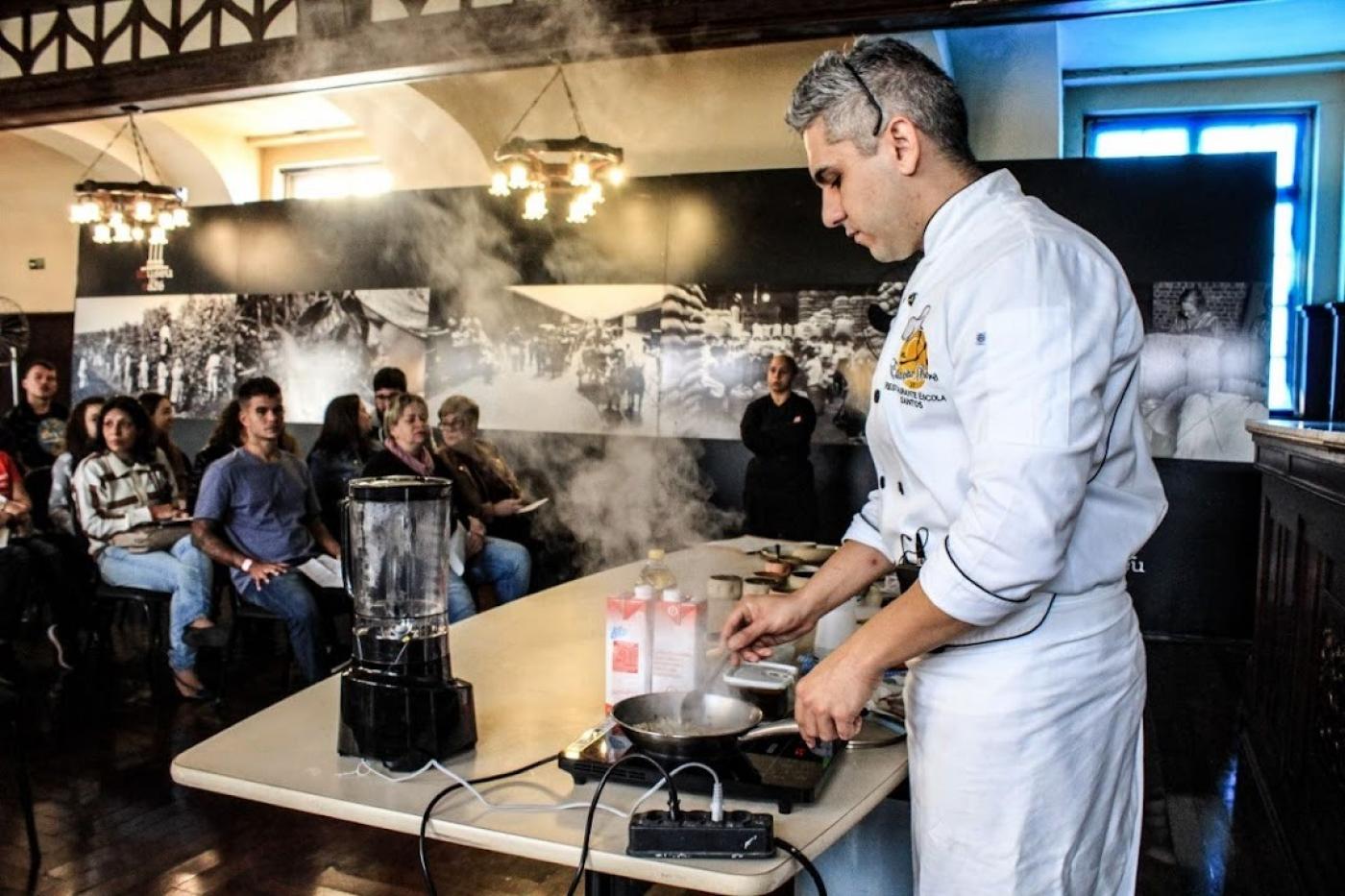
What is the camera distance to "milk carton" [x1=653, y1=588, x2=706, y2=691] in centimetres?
160

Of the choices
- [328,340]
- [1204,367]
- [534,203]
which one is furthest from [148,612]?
[1204,367]

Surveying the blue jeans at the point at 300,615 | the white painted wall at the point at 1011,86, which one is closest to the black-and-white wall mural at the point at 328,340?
the blue jeans at the point at 300,615

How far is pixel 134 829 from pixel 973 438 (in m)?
2.86

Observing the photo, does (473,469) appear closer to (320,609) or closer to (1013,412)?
(320,609)

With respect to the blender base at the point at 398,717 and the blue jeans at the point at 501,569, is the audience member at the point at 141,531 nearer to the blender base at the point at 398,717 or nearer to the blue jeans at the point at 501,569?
the blue jeans at the point at 501,569

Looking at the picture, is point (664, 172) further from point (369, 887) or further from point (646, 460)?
point (369, 887)

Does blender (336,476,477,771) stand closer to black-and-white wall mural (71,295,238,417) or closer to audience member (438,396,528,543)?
audience member (438,396,528,543)

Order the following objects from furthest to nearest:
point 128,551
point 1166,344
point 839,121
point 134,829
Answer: point 1166,344 < point 128,551 < point 134,829 < point 839,121

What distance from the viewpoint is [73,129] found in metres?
8.33

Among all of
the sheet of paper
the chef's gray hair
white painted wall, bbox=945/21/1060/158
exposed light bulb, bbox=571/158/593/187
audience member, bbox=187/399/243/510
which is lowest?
the sheet of paper

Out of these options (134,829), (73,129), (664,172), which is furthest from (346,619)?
(73,129)

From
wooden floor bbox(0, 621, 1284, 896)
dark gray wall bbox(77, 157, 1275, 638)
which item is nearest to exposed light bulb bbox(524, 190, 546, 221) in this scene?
dark gray wall bbox(77, 157, 1275, 638)

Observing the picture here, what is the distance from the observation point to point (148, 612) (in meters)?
4.44

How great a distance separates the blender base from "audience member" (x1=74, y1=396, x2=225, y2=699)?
2954 mm
